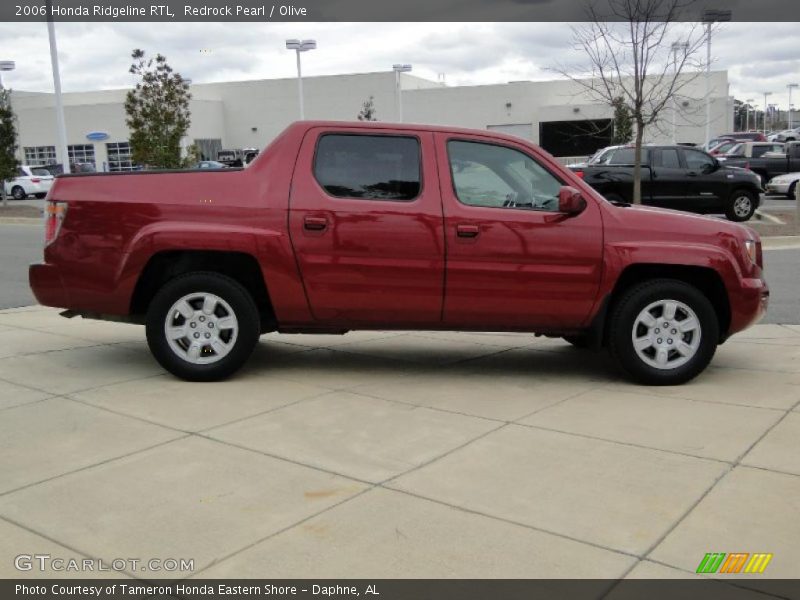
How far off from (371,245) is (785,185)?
24309 millimetres

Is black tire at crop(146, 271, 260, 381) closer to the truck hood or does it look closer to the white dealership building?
the truck hood

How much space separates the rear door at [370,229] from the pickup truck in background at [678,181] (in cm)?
1229

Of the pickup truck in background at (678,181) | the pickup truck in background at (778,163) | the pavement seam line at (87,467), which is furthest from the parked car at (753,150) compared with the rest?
the pavement seam line at (87,467)

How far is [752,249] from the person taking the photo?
6.05 m

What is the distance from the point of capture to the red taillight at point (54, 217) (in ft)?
19.1

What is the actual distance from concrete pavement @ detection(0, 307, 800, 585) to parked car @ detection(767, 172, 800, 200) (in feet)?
71.6

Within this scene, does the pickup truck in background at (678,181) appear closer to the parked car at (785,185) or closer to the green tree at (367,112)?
the parked car at (785,185)

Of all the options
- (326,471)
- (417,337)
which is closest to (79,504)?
(326,471)

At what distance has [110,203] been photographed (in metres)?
5.77

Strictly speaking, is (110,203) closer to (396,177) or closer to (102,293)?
(102,293)

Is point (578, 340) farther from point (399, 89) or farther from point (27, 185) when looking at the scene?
point (399, 89)

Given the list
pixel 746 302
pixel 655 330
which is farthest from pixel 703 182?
pixel 655 330

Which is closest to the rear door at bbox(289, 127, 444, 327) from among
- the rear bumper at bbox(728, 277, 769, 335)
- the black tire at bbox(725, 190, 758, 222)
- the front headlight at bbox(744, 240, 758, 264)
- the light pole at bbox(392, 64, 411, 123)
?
the rear bumper at bbox(728, 277, 769, 335)
